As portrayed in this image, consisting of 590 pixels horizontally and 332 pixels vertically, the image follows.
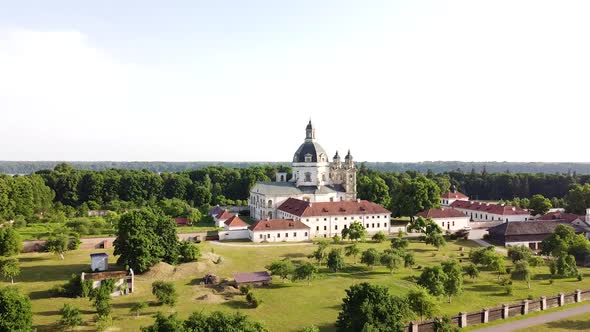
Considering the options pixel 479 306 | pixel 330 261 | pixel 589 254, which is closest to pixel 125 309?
pixel 330 261

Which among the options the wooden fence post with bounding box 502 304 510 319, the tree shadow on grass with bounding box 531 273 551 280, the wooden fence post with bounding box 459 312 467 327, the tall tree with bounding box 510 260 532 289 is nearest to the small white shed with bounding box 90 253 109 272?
the wooden fence post with bounding box 459 312 467 327

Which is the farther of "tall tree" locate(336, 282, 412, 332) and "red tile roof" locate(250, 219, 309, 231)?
"red tile roof" locate(250, 219, 309, 231)

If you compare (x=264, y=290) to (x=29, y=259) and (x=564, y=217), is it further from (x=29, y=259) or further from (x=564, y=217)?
(x=564, y=217)

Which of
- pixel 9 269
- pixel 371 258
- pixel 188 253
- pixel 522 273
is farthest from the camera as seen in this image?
pixel 188 253

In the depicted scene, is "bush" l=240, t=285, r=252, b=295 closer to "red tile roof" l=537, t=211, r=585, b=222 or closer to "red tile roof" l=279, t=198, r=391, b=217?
"red tile roof" l=279, t=198, r=391, b=217

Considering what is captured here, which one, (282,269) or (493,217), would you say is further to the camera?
(493,217)

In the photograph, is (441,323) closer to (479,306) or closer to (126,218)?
(479,306)

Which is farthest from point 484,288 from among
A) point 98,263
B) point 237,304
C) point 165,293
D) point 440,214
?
point 98,263
